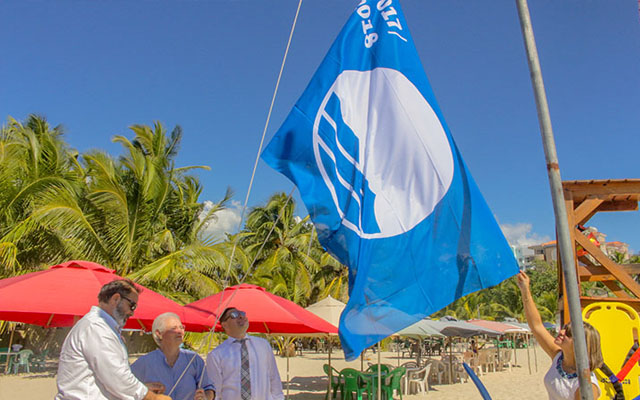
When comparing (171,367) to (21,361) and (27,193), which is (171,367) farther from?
(21,361)

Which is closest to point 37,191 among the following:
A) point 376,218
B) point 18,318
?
point 18,318

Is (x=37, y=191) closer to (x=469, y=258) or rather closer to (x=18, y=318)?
(x=18, y=318)

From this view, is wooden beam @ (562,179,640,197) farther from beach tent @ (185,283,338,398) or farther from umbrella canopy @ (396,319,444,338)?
umbrella canopy @ (396,319,444,338)

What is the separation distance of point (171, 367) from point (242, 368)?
0.59m

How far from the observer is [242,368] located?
4.04 metres

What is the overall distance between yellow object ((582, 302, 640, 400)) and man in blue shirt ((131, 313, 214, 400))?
11.4ft

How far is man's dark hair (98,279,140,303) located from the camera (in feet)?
9.71

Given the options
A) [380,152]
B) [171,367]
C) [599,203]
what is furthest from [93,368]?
[599,203]

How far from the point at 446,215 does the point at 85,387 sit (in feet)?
8.28

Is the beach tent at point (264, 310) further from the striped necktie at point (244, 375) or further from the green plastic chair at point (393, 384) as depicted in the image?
the green plastic chair at point (393, 384)

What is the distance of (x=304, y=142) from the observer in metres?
3.83

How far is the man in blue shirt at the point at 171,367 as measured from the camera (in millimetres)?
3646

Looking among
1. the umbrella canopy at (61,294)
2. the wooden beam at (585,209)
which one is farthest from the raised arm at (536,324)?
the umbrella canopy at (61,294)

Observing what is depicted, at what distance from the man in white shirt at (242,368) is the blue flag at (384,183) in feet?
4.11
